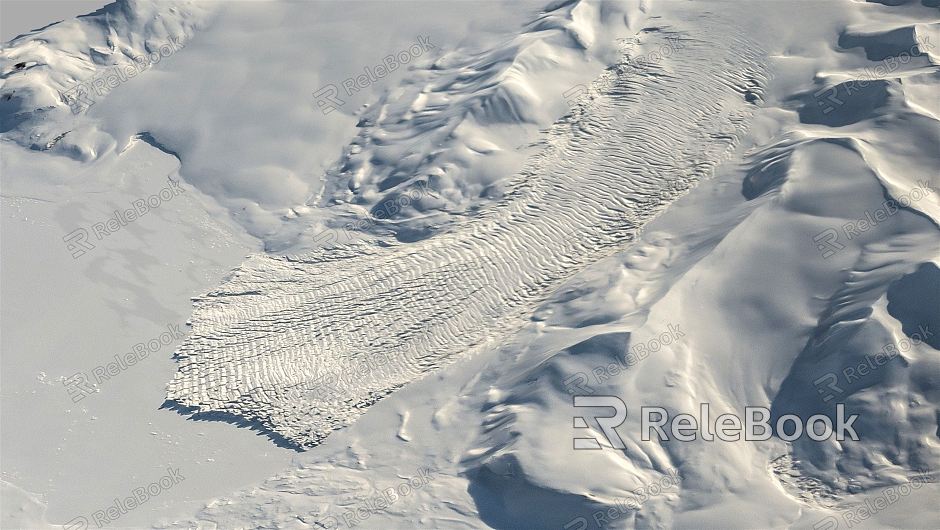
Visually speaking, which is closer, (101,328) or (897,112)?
(101,328)

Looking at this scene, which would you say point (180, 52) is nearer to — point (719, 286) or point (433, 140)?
point (433, 140)

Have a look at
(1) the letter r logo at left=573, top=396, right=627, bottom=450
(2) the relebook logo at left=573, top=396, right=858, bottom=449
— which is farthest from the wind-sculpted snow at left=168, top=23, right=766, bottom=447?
(2) the relebook logo at left=573, top=396, right=858, bottom=449

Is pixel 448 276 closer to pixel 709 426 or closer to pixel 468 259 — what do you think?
pixel 468 259

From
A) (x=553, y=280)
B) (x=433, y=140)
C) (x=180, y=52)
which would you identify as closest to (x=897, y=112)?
(x=553, y=280)

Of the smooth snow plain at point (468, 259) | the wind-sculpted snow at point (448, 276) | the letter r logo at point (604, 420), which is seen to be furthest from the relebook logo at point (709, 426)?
the wind-sculpted snow at point (448, 276)

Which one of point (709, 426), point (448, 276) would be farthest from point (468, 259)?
point (709, 426)

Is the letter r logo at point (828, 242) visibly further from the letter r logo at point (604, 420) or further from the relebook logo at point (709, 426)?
the letter r logo at point (604, 420)

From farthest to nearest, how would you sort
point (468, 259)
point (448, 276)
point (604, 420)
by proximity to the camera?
1. point (468, 259)
2. point (448, 276)
3. point (604, 420)
